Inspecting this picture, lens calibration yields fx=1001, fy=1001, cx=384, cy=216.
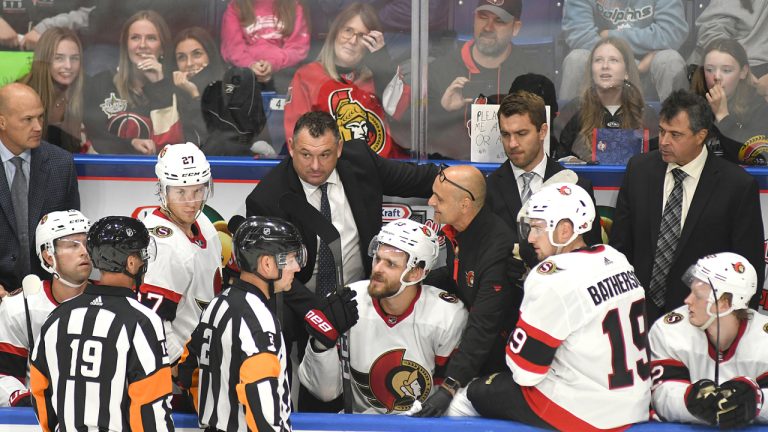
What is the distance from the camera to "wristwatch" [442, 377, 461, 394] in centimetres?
355

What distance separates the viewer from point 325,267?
422 centimetres

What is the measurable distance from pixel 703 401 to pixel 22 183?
2.95 m

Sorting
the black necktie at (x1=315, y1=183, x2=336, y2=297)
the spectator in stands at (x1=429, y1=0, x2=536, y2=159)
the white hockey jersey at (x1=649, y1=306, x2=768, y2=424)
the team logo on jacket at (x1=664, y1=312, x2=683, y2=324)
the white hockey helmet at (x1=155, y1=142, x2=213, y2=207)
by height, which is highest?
the spectator in stands at (x1=429, y1=0, x2=536, y2=159)

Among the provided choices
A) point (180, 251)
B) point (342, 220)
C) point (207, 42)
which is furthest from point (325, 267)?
point (207, 42)

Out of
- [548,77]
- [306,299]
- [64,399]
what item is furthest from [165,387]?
[548,77]

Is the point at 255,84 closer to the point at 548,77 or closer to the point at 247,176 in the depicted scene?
the point at 247,176

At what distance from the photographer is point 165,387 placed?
3109mm

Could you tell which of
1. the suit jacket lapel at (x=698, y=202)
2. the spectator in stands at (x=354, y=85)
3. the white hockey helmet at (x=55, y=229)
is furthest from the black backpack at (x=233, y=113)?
the suit jacket lapel at (x=698, y=202)

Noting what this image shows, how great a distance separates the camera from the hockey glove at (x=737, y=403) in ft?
10.7

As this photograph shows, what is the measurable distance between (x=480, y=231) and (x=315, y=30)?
1.41 m

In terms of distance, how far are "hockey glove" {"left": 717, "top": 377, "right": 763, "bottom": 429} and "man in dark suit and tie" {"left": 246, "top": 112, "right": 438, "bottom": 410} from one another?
1.60 meters

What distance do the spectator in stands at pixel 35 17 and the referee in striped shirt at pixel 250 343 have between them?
6.73ft

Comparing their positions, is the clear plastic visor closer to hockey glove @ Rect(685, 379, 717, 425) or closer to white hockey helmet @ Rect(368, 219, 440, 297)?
white hockey helmet @ Rect(368, 219, 440, 297)

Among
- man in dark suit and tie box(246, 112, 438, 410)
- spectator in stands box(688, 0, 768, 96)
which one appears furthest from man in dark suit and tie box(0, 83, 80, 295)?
spectator in stands box(688, 0, 768, 96)
